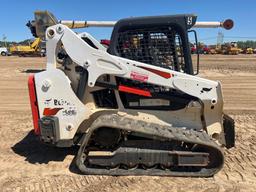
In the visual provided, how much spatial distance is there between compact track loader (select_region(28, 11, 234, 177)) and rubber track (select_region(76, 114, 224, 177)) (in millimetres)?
14

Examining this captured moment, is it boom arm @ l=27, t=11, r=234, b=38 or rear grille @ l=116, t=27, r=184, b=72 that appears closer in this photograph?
rear grille @ l=116, t=27, r=184, b=72

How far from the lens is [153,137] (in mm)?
4871

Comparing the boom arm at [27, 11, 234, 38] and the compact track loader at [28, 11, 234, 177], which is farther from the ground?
the boom arm at [27, 11, 234, 38]

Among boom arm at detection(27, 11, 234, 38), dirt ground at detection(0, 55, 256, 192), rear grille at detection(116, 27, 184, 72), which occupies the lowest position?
dirt ground at detection(0, 55, 256, 192)

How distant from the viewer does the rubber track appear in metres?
4.80

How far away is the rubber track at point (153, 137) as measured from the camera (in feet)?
15.7

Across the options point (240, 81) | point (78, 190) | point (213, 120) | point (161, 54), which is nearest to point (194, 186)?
point (213, 120)

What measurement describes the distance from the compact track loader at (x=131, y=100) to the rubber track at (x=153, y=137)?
0.01m

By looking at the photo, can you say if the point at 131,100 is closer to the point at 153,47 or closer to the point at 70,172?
the point at 153,47

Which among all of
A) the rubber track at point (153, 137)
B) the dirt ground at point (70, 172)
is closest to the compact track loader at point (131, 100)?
the rubber track at point (153, 137)

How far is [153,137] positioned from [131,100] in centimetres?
80

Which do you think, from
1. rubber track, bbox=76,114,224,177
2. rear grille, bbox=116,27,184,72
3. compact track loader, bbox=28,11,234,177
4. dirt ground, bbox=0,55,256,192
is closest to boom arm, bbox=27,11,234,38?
compact track loader, bbox=28,11,234,177

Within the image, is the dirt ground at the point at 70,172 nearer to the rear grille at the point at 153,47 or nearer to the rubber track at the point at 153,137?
the rubber track at the point at 153,137

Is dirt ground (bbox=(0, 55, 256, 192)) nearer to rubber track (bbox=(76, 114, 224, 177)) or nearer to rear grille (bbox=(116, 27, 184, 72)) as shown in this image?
rubber track (bbox=(76, 114, 224, 177))
